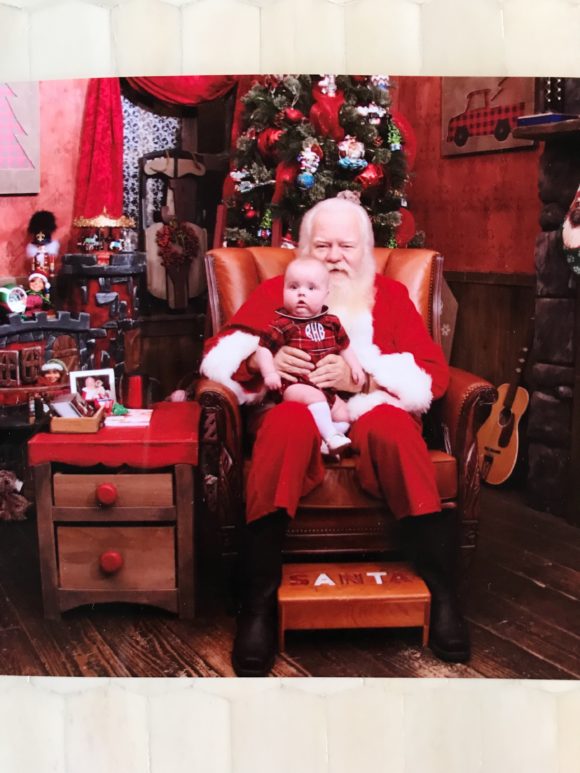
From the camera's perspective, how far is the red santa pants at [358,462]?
1922 millimetres

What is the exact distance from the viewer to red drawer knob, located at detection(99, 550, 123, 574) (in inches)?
78.2

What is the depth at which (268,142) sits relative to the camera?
6.53 ft

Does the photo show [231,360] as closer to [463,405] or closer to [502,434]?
[463,405]

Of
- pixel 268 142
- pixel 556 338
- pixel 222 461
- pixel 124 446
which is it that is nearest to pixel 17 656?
pixel 124 446

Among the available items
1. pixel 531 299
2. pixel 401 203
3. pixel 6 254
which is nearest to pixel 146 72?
pixel 6 254

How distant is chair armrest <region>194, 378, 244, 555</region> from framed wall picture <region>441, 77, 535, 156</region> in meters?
0.84

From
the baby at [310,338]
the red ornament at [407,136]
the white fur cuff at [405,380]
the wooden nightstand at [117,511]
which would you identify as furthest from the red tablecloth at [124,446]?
the red ornament at [407,136]

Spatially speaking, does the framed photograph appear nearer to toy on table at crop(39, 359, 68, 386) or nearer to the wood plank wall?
toy on table at crop(39, 359, 68, 386)

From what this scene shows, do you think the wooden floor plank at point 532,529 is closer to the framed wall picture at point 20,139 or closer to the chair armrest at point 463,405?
the chair armrest at point 463,405

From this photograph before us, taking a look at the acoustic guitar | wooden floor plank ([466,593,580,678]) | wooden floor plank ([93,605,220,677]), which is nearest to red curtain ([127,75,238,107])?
the acoustic guitar

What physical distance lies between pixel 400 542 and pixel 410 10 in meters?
1.24

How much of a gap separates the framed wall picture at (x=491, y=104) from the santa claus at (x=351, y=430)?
1.05 ft

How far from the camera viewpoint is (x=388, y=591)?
1910mm

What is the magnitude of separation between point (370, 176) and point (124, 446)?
876 mm
